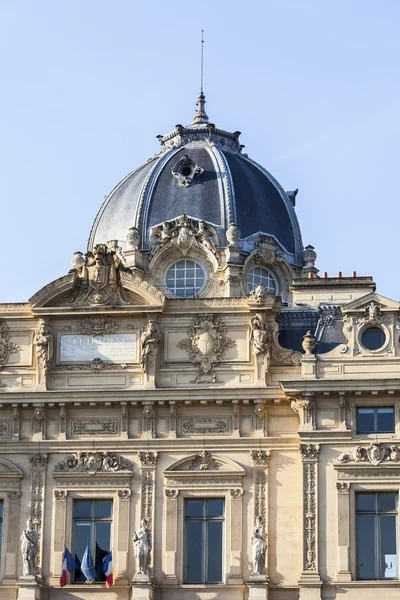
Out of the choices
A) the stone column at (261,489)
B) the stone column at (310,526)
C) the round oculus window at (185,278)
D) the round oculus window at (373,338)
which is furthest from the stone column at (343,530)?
the round oculus window at (185,278)

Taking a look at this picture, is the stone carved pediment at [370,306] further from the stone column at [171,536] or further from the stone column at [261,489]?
the stone column at [171,536]

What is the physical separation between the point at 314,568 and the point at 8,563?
978 centimetres

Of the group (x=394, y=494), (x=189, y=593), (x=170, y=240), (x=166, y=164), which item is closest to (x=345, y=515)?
(x=394, y=494)

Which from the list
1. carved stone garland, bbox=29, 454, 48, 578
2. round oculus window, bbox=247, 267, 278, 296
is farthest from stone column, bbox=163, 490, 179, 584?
round oculus window, bbox=247, 267, 278, 296

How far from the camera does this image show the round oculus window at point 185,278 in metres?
68.7

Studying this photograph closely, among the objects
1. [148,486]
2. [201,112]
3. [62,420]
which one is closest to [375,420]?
[148,486]

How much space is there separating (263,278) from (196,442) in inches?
563

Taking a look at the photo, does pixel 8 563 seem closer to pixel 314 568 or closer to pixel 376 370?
pixel 314 568

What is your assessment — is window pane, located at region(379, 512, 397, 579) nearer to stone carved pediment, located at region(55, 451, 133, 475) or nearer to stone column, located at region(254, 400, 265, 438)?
stone column, located at region(254, 400, 265, 438)

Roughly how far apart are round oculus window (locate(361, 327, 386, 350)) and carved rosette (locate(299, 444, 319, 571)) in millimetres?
3794

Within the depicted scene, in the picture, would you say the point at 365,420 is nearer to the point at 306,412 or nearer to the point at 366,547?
the point at 306,412

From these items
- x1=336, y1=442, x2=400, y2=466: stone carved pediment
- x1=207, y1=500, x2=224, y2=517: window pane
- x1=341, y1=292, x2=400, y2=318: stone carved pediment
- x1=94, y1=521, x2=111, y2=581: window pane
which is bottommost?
x1=94, y1=521, x2=111, y2=581: window pane

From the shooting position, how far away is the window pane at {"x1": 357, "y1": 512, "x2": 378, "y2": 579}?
55688 millimetres

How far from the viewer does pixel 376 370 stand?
57.2 meters
